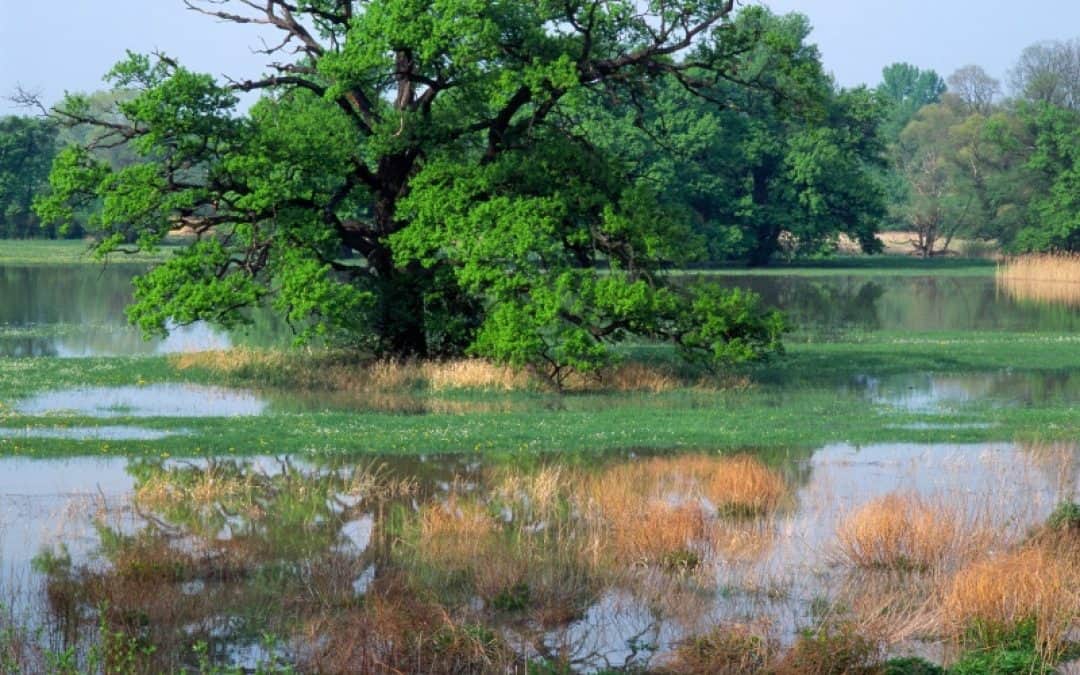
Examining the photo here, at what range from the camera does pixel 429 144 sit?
3409 centimetres

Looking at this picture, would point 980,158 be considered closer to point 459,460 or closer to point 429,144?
point 429,144

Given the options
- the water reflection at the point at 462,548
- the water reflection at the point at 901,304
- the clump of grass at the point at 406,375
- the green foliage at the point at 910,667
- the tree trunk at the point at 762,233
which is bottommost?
the green foliage at the point at 910,667

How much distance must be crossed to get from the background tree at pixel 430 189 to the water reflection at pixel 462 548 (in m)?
9.48

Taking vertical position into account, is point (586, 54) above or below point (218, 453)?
above

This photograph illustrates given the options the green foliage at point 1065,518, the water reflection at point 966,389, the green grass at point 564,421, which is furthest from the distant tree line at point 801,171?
the green foliage at point 1065,518

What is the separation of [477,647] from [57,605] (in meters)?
4.11

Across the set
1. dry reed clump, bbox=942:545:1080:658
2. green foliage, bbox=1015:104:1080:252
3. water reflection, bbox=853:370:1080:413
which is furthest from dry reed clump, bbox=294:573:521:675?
green foliage, bbox=1015:104:1080:252

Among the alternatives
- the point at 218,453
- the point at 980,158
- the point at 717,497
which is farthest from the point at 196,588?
the point at 980,158

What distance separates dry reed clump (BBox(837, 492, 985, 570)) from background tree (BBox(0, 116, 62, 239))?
8795cm

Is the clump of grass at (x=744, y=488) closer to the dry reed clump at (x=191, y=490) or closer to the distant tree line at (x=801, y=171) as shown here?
the dry reed clump at (x=191, y=490)

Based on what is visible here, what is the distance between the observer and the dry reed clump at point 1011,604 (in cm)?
1293

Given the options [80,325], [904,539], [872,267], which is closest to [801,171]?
[872,267]

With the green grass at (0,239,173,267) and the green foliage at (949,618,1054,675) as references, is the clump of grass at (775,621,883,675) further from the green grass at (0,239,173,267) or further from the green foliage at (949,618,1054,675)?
the green grass at (0,239,173,267)

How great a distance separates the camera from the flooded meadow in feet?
41.7
